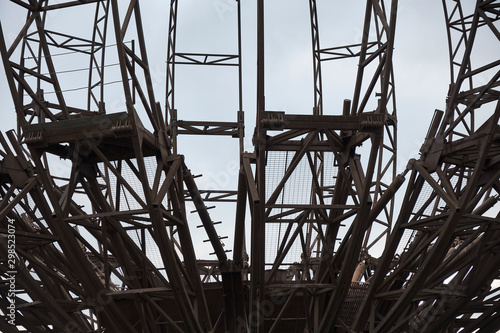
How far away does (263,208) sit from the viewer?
18.2m

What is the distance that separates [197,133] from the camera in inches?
1212

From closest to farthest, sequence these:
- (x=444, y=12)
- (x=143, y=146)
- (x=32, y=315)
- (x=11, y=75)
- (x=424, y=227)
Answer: (x=11, y=75) < (x=143, y=146) < (x=424, y=227) < (x=32, y=315) < (x=444, y=12)

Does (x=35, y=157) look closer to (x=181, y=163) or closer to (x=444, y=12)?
(x=181, y=163)

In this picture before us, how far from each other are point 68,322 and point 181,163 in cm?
619

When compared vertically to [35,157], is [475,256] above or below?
below

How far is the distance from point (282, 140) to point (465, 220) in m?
5.90

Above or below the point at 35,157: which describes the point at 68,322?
below

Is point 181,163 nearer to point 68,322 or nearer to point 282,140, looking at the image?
point 282,140

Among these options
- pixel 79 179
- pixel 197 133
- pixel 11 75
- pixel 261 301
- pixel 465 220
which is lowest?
pixel 261 301

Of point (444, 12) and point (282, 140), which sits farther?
point (444, 12)

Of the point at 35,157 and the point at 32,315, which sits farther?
the point at 32,315

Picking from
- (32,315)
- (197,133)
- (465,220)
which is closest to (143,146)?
(32,315)

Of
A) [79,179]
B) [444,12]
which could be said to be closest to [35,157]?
[79,179]

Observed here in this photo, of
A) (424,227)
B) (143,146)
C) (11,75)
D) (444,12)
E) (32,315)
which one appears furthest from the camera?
(444,12)
